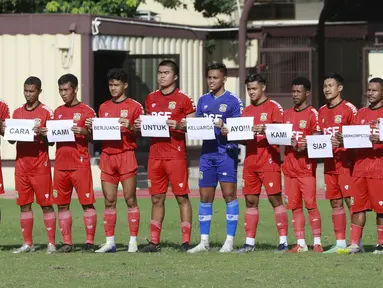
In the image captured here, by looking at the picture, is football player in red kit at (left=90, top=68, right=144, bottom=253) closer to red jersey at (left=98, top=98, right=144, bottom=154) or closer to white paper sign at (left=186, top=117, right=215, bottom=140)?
red jersey at (left=98, top=98, right=144, bottom=154)

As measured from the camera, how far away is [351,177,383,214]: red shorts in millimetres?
15367

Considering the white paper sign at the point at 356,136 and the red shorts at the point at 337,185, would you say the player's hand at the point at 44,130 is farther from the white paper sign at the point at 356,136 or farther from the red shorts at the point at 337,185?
the white paper sign at the point at 356,136

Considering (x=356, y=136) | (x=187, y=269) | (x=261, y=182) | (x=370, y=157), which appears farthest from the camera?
(x=261, y=182)

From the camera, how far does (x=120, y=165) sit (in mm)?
16016

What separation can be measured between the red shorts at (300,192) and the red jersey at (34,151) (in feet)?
10.3

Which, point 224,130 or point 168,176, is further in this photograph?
point 168,176

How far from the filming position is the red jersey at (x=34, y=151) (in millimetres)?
16156

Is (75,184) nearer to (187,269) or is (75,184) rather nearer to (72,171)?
(72,171)

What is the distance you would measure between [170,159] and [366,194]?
254 cm

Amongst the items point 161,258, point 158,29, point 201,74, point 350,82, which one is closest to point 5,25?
point 158,29

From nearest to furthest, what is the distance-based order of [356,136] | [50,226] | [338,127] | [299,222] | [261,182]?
[356,136] < [338,127] < [299,222] < [261,182] < [50,226]

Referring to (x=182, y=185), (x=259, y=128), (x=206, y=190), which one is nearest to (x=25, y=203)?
(x=182, y=185)

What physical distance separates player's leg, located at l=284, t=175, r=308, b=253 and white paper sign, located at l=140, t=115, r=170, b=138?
1.68 m

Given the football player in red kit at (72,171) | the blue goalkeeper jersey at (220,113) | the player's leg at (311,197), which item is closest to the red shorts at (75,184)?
the football player in red kit at (72,171)
